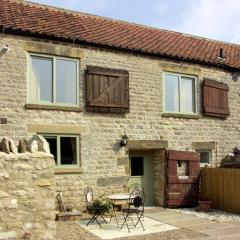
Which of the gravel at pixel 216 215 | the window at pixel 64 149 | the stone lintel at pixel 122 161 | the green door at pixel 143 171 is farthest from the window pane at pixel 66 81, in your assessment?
the gravel at pixel 216 215

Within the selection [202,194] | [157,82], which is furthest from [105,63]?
[202,194]

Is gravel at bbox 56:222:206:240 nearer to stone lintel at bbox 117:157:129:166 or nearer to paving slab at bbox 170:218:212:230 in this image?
paving slab at bbox 170:218:212:230

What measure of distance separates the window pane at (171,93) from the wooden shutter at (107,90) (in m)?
1.81

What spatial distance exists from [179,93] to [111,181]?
164 inches

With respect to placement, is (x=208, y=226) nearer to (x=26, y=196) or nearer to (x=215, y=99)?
(x=26, y=196)

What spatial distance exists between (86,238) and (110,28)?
8.43 metres

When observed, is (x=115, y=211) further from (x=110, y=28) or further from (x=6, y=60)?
(x=110, y=28)

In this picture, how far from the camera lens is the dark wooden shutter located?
15.2m

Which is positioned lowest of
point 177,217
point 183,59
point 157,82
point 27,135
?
point 177,217

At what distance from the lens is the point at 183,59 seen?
14.8m

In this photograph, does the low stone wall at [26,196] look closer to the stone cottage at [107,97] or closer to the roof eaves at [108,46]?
the stone cottage at [107,97]

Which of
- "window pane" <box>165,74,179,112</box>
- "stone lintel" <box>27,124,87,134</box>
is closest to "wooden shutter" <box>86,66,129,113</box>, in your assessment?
"stone lintel" <box>27,124,87,134</box>

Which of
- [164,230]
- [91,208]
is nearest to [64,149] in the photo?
[91,208]

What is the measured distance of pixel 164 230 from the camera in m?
10.2
